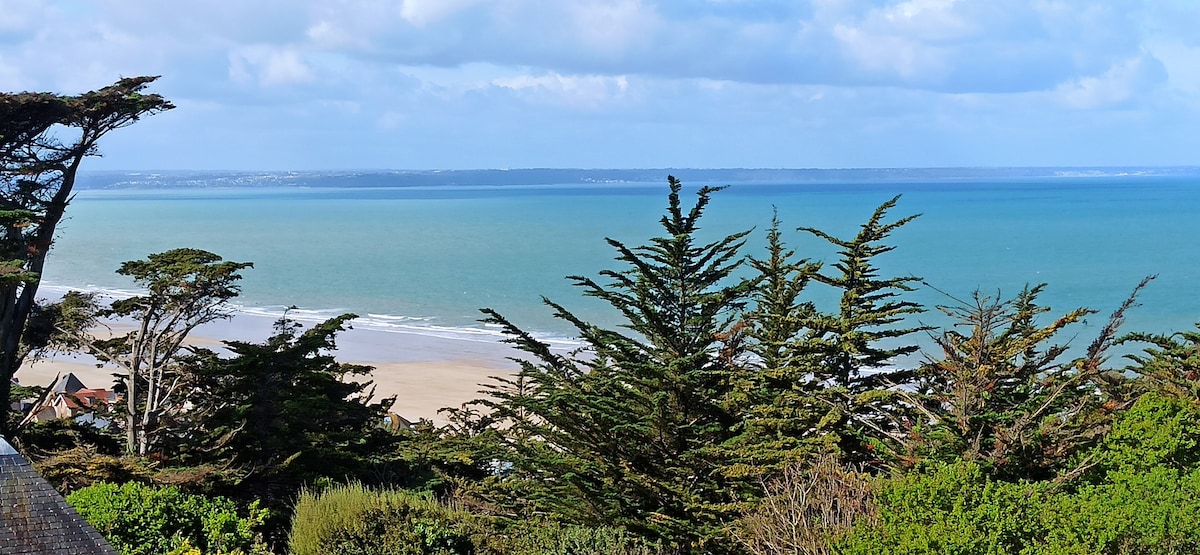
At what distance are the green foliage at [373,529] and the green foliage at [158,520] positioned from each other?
0.60m

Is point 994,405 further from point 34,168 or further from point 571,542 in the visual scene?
point 34,168

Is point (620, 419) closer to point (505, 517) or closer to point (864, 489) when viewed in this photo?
point (505, 517)

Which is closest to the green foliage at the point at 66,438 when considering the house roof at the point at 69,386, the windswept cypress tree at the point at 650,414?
the windswept cypress tree at the point at 650,414

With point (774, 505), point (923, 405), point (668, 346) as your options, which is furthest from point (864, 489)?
point (668, 346)

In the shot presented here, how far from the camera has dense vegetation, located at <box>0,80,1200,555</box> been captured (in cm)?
873

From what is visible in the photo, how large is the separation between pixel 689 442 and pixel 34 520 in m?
6.82

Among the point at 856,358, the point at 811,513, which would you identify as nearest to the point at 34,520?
the point at 811,513

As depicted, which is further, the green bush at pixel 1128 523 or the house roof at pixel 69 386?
the house roof at pixel 69 386

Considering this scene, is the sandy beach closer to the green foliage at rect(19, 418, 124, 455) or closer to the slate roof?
the green foliage at rect(19, 418, 124, 455)

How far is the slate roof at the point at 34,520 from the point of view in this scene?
283 inches

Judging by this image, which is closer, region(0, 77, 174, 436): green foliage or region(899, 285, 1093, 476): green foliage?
region(899, 285, 1093, 476): green foliage

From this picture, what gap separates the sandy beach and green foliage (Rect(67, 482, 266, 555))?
16353 millimetres

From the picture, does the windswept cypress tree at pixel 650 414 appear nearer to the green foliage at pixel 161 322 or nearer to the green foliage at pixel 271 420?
the green foliage at pixel 271 420

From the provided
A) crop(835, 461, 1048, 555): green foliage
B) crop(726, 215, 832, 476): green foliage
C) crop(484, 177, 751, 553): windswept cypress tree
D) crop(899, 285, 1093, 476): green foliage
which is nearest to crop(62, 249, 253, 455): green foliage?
crop(484, 177, 751, 553): windswept cypress tree
